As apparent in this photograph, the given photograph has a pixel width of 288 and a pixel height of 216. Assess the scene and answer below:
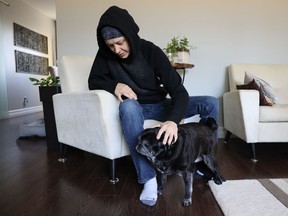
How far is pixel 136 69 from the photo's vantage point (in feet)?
3.88

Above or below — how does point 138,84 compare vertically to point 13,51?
below

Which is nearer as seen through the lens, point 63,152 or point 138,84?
point 138,84

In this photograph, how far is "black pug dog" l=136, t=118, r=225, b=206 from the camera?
89 cm

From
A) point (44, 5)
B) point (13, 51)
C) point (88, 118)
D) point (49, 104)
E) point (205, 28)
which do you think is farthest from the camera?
point (44, 5)

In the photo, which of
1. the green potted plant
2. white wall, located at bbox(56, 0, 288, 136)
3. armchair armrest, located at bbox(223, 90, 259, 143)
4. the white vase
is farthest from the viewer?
white wall, located at bbox(56, 0, 288, 136)

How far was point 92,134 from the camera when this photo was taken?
4.14ft

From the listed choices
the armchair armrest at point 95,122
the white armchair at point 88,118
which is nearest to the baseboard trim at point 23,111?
the white armchair at point 88,118

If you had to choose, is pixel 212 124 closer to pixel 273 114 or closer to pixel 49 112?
pixel 273 114

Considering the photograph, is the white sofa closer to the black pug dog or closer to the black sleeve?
the black pug dog

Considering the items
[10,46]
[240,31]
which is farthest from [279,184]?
[10,46]

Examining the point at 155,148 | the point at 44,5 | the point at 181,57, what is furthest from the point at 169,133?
the point at 44,5

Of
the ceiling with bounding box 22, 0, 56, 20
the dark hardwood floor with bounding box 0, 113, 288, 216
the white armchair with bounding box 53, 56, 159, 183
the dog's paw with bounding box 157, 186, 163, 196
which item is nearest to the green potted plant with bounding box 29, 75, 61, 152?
the dark hardwood floor with bounding box 0, 113, 288, 216

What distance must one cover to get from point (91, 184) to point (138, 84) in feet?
2.06

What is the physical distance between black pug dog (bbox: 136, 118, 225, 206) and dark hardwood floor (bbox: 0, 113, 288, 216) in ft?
0.40
